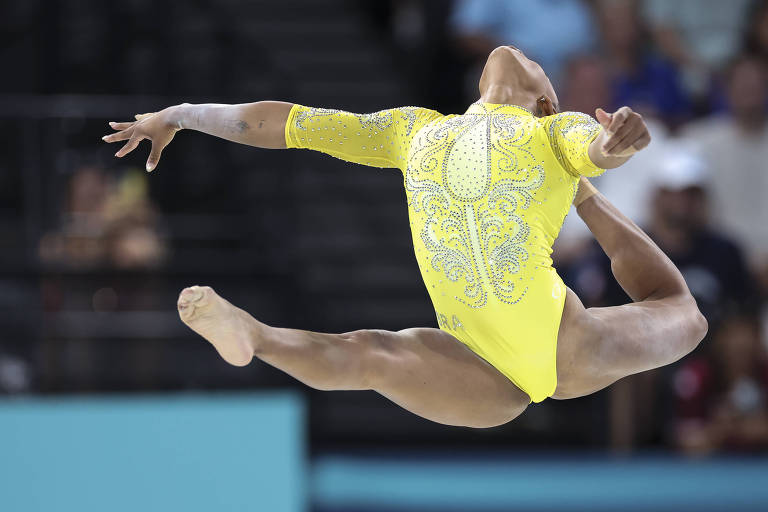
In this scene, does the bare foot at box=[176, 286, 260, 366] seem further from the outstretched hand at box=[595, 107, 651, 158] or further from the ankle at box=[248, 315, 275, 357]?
the outstretched hand at box=[595, 107, 651, 158]

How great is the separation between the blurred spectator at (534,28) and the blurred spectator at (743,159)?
90 centimetres

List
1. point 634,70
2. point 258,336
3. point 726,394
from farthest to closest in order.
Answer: point 634,70, point 726,394, point 258,336

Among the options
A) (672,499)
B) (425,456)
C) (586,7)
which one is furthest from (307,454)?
(586,7)

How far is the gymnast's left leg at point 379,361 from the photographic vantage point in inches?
137

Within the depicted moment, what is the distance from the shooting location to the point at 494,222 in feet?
12.6

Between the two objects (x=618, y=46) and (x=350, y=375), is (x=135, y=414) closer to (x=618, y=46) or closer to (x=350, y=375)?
(x=350, y=375)

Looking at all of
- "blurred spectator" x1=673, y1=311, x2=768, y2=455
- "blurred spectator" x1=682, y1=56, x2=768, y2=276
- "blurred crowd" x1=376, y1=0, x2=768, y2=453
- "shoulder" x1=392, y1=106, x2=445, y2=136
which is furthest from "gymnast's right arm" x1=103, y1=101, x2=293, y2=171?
"blurred spectator" x1=682, y1=56, x2=768, y2=276

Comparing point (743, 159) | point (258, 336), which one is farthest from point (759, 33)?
point (258, 336)

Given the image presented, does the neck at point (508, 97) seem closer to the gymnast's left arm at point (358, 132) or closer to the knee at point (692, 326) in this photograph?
the gymnast's left arm at point (358, 132)

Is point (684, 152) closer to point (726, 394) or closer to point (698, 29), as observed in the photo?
point (726, 394)

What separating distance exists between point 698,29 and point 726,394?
2789mm

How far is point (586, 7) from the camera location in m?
7.80

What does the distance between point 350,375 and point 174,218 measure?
3.60 metres

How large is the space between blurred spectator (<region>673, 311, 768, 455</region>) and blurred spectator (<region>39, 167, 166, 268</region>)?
2946 millimetres
